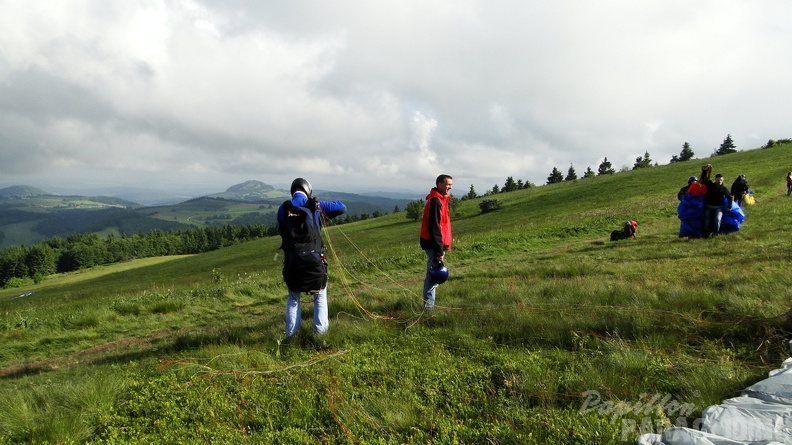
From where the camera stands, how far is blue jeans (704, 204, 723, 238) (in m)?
12.9

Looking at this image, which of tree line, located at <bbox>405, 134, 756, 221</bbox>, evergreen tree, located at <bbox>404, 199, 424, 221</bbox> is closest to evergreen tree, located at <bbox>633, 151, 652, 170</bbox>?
tree line, located at <bbox>405, 134, 756, 221</bbox>

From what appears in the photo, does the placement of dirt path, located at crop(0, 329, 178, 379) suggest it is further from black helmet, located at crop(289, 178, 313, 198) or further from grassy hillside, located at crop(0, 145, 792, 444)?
black helmet, located at crop(289, 178, 313, 198)

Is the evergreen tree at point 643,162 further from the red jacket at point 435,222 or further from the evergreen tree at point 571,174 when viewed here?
the red jacket at point 435,222

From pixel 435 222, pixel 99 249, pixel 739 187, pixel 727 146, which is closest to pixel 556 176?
pixel 727 146

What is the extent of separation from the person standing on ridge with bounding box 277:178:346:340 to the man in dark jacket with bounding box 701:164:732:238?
43.4 feet

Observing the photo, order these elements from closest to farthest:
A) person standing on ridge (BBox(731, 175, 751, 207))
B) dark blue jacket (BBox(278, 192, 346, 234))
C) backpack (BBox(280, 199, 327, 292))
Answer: backpack (BBox(280, 199, 327, 292)) < dark blue jacket (BBox(278, 192, 346, 234)) < person standing on ridge (BBox(731, 175, 751, 207))

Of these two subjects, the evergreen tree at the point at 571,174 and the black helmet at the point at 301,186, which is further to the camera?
the evergreen tree at the point at 571,174

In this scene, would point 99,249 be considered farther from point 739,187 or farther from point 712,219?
point 739,187

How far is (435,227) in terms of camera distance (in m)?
7.35

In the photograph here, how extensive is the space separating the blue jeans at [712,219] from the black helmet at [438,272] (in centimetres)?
1149

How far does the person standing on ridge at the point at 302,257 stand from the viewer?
596 centimetres

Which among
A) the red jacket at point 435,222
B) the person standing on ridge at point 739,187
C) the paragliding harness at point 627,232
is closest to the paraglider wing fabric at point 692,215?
the paragliding harness at point 627,232

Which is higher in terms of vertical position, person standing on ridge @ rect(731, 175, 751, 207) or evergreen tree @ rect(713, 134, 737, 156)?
evergreen tree @ rect(713, 134, 737, 156)

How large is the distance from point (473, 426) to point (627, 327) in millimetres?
2891
